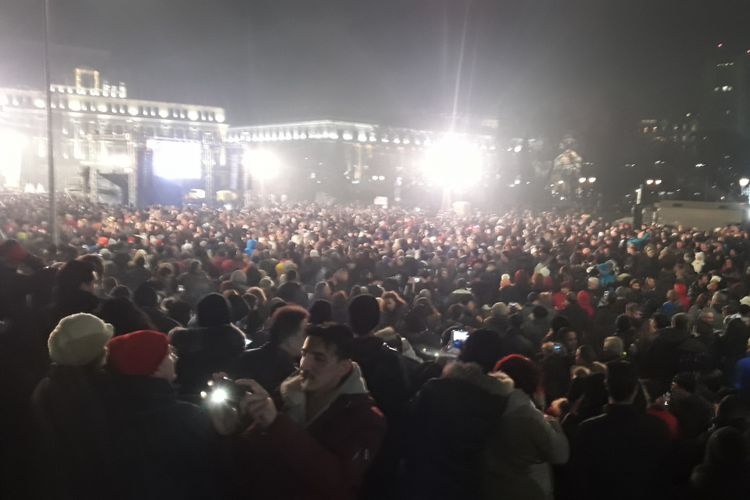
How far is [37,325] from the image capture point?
17.8ft

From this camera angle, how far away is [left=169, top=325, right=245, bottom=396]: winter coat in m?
4.51

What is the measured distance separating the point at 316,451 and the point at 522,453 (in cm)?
125

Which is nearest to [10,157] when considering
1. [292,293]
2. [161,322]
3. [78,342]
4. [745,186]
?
[745,186]

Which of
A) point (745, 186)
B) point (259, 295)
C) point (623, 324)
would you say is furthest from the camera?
point (745, 186)

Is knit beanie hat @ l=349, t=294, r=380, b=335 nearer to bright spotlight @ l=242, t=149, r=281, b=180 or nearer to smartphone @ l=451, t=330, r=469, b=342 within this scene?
smartphone @ l=451, t=330, r=469, b=342

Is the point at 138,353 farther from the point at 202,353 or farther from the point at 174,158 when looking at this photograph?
the point at 174,158

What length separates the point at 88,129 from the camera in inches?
3425

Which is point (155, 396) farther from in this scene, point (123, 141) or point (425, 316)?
point (123, 141)

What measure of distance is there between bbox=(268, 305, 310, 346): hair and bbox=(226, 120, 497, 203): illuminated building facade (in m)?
82.8

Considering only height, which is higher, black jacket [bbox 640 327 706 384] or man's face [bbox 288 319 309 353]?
man's face [bbox 288 319 309 353]

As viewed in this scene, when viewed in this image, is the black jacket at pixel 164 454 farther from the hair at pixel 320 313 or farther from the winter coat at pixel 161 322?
the winter coat at pixel 161 322

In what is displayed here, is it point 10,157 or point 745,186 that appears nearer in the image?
point 745,186

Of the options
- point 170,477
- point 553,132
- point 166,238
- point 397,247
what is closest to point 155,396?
point 170,477

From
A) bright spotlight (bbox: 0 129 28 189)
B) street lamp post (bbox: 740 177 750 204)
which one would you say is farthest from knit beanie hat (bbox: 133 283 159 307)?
bright spotlight (bbox: 0 129 28 189)
